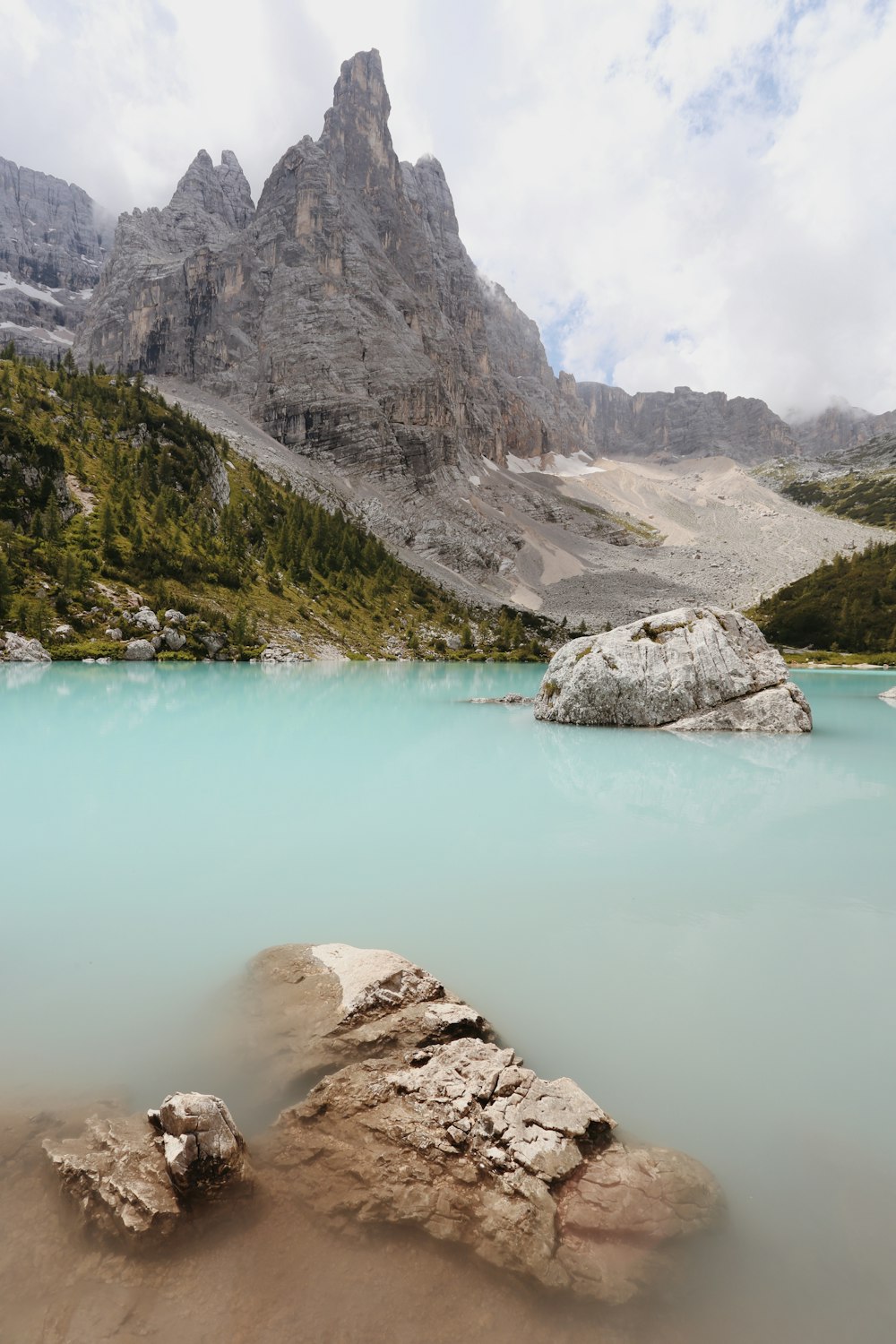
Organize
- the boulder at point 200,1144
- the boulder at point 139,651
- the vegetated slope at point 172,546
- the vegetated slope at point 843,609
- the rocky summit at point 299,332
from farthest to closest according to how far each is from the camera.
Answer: the rocky summit at point 299,332 < the vegetated slope at point 843,609 < the vegetated slope at point 172,546 < the boulder at point 139,651 < the boulder at point 200,1144

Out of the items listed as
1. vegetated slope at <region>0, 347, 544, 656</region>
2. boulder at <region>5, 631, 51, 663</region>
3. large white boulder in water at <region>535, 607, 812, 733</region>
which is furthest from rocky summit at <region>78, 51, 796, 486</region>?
large white boulder in water at <region>535, 607, 812, 733</region>

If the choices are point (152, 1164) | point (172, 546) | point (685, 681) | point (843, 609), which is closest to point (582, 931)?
point (152, 1164)

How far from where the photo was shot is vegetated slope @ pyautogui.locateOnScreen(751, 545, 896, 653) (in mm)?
105756

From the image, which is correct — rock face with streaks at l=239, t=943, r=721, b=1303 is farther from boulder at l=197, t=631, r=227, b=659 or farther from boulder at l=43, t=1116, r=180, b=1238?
boulder at l=197, t=631, r=227, b=659

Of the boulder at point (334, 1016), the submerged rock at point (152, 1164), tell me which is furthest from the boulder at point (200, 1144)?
the boulder at point (334, 1016)

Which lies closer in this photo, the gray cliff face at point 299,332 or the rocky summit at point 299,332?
the gray cliff face at point 299,332

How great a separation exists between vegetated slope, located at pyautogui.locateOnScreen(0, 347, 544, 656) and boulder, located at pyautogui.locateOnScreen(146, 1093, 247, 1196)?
5936 cm

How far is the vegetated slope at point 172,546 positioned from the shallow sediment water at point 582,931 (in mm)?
51587

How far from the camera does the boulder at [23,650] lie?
50.7 m

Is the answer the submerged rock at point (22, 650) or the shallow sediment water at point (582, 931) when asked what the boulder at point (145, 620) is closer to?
the submerged rock at point (22, 650)

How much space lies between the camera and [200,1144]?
12.4 ft

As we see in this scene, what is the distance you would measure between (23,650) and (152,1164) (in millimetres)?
57782

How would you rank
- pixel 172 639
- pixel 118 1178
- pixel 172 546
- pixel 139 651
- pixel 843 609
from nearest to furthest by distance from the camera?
pixel 118 1178 → pixel 139 651 → pixel 172 639 → pixel 172 546 → pixel 843 609

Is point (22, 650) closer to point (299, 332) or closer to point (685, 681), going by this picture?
point (685, 681)
